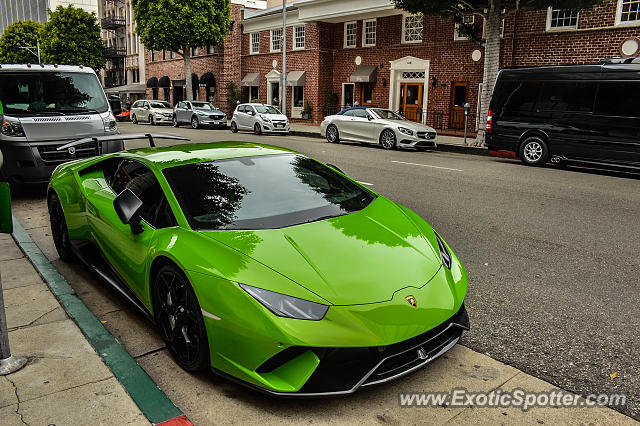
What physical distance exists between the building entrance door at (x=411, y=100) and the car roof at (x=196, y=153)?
22.4 meters

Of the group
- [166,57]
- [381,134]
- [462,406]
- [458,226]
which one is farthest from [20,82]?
[166,57]

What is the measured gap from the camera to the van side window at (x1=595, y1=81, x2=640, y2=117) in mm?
12078

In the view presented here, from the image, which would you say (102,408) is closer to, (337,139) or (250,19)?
(337,139)

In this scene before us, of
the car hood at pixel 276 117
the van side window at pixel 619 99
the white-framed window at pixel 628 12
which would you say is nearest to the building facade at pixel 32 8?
the car hood at pixel 276 117

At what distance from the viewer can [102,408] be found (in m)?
2.84

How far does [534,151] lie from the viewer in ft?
45.5

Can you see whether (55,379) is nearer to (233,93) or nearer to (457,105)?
(457,105)

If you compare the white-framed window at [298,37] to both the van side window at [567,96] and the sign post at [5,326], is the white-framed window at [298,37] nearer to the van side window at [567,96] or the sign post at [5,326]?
the van side window at [567,96]

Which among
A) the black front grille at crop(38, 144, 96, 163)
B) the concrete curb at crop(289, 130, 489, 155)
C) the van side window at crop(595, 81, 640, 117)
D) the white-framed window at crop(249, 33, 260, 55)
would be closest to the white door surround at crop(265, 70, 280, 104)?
the white-framed window at crop(249, 33, 260, 55)

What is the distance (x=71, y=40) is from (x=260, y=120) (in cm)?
3920

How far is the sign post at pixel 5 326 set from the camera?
3.15m

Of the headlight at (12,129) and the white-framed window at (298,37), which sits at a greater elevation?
the white-framed window at (298,37)

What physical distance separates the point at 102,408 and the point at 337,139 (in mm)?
18173

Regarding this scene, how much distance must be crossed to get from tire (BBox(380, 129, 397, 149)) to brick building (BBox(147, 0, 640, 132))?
6954 millimetres
